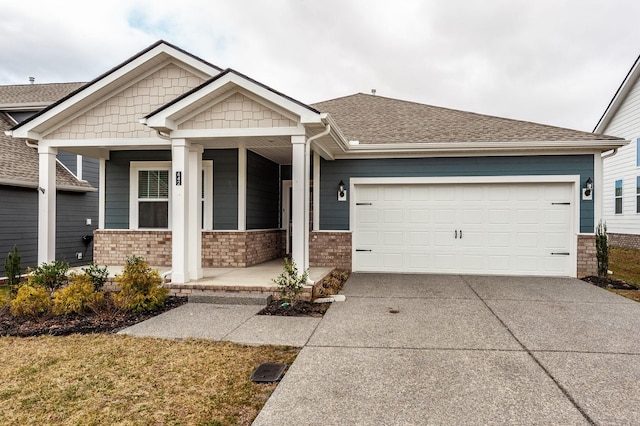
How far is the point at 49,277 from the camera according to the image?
6.73 m

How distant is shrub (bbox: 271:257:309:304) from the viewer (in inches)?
249

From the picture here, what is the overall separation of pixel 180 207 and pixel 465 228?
6.39 metres

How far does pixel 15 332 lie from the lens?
509 cm

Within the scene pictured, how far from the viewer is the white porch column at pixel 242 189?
8.95m

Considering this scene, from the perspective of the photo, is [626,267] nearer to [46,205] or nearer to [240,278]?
[240,278]

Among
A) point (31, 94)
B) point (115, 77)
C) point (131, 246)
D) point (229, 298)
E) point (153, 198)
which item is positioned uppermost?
point (31, 94)

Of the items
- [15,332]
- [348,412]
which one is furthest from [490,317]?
[15,332]

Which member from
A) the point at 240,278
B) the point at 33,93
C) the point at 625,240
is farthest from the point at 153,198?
the point at 625,240

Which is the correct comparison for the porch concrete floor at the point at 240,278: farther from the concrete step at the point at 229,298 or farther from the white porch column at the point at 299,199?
the white porch column at the point at 299,199

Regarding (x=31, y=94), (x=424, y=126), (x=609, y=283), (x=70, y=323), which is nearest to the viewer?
(x=70, y=323)

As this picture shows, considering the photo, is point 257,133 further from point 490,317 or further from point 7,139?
point 7,139

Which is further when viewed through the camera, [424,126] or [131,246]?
[424,126]

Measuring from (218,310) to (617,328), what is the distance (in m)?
5.50

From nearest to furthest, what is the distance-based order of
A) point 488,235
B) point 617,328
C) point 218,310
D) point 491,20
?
point 617,328, point 218,310, point 488,235, point 491,20
